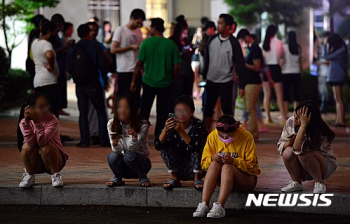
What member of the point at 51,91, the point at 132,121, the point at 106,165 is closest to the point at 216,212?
the point at 132,121

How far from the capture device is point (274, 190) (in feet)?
27.8

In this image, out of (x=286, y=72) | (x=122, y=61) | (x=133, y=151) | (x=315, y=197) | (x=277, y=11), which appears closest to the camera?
(x=315, y=197)

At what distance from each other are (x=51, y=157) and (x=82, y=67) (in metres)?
3.92

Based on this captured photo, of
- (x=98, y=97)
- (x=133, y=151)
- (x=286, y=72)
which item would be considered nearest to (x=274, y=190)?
(x=133, y=151)

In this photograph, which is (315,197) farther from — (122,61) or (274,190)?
(122,61)

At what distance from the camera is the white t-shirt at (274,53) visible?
17094mm

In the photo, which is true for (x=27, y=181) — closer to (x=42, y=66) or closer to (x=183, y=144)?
(x=183, y=144)

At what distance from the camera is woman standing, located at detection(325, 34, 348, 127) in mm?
16531

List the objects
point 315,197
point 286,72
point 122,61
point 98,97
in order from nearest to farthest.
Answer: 1. point 315,197
2. point 98,97
3. point 122,61
4. point 286,72

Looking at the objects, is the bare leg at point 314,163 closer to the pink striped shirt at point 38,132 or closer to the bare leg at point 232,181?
the bare leg at point 232,181

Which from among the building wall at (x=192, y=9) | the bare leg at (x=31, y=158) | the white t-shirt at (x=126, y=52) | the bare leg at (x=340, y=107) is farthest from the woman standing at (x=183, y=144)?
the building wall at (x=192, y=9)

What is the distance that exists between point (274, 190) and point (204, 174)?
0.66 metres

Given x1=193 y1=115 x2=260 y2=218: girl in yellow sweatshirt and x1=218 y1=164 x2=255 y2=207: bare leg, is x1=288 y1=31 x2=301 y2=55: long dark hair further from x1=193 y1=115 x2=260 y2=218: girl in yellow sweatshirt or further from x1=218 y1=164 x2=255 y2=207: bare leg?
x1=218 y1=164 x2=255 y2=207: bare leg

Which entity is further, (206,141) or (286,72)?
(286,72)
